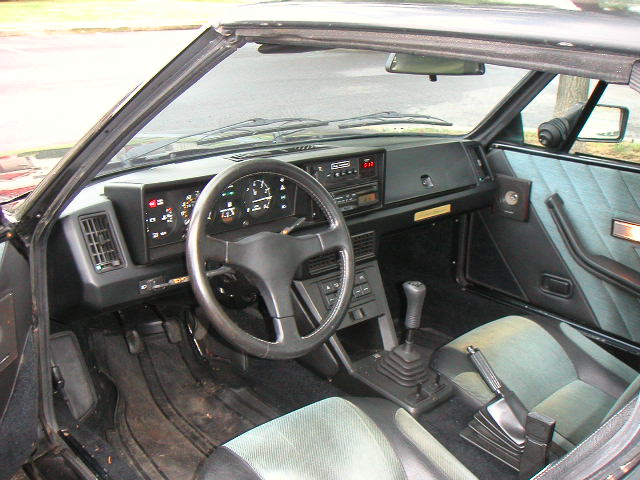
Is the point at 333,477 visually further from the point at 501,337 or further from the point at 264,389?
the point at 264,389

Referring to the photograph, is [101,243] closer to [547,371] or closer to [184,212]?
[184,212]

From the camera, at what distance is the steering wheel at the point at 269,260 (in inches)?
75.7

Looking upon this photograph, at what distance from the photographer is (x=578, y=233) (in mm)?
3127

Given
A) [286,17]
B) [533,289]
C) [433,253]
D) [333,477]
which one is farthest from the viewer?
[433,253]

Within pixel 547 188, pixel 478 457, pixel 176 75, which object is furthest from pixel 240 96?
pixel 478 457

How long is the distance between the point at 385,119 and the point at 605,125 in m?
1.01

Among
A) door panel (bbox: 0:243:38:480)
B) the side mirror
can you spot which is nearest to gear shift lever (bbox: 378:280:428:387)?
the side mirror

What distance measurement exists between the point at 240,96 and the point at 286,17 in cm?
161

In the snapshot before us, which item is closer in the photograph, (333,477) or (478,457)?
(333,477)

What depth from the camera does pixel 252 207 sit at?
2.60 m

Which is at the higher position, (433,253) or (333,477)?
(333,477)

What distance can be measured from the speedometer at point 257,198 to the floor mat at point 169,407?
0.97 m

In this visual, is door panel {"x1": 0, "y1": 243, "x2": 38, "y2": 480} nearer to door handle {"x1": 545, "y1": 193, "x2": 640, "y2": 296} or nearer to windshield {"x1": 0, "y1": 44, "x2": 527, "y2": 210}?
windshield {"x1": 0, "y1": 44, "x2": 527, "y2": 210}

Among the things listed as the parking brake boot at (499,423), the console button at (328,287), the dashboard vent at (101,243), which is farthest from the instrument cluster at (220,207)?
the parking brake boot at (499,423)
